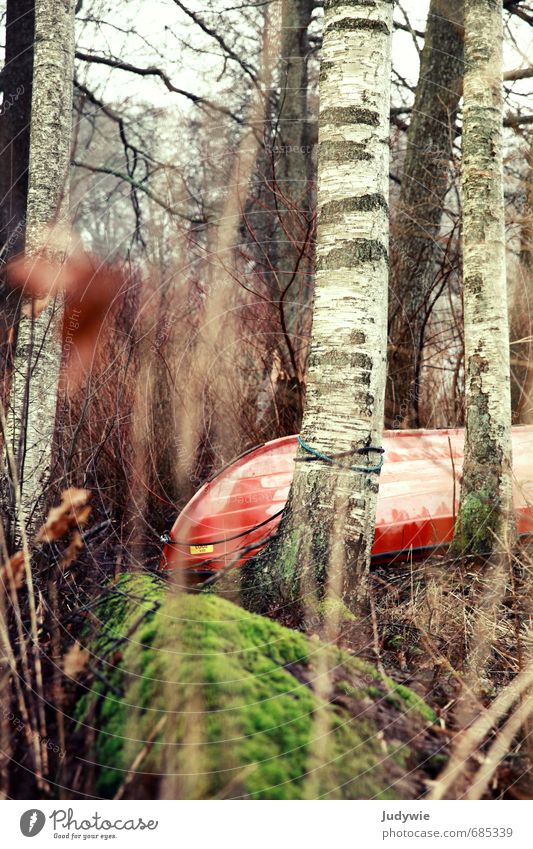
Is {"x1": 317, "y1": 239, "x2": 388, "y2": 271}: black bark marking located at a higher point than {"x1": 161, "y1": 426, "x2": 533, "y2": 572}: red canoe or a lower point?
higher

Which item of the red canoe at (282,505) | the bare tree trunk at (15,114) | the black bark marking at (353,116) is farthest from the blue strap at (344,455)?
the bare tree trunk at (15,114)

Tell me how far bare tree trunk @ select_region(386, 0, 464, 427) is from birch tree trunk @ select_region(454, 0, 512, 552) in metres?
2.04

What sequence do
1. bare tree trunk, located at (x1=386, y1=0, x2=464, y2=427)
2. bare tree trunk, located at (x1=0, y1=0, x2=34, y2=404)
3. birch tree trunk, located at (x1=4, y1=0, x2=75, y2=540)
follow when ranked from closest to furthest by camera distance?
birch tree trunk, located at (x1=4, y1=0, x2=75, y2=540) → bare tree trunk, located at (x1=0, y1=0, x2=34, y2=404) → bare tree trunk, located at (x1=386, y1=0, x2=464, y2=427)

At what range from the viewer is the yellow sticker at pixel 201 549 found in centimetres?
338

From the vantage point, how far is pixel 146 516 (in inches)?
165

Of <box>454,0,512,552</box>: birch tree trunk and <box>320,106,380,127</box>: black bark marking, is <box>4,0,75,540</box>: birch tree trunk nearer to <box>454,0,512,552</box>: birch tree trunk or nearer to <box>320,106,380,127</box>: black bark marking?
<box>320,106,380,127</box>: black bark marking

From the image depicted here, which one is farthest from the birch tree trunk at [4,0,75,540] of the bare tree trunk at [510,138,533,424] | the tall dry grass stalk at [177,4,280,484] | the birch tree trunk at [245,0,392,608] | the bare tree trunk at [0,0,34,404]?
the bare tree trunk at [510,138,533,424]

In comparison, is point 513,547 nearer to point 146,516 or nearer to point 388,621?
point 388,621

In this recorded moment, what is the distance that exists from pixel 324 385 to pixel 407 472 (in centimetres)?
167

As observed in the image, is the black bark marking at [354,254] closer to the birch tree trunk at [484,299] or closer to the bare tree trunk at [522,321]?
the birch tree trunk at [484,299]

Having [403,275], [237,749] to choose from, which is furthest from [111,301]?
[237,749]

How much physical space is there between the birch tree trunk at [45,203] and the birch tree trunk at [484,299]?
198 cm

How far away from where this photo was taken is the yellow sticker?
11.1 feet

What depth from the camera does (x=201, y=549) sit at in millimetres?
3395
